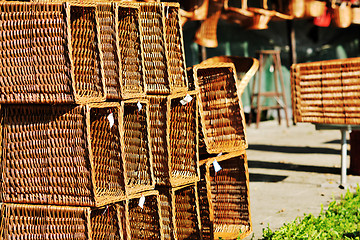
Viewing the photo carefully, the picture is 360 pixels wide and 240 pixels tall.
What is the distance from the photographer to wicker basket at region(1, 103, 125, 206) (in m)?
3.32

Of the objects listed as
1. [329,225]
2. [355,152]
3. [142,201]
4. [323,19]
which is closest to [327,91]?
[355,152]

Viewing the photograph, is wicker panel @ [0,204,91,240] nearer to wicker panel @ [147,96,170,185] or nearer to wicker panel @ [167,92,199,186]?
wicker panel @ [147,96,170,185]

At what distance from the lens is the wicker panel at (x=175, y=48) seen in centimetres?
391

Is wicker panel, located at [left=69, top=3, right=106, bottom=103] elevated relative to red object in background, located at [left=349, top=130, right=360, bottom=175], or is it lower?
elevated

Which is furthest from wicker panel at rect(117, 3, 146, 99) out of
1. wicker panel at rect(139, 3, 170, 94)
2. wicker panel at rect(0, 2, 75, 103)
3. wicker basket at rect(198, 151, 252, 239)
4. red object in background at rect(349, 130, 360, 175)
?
red object in background at rect(349, 130, 360, 175)

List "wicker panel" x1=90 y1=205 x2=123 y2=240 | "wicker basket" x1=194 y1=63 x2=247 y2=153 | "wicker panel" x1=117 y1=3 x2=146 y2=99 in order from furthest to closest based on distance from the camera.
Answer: "wicker basket" x1=194 y1=63 x2=247 y2=153
"wicker panel" x1=117 y1=3 x2=146 y2=99
"wicker panel" x1=90 y1=205 x2=123 y2=240

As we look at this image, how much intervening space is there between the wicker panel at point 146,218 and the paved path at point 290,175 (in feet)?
3.38

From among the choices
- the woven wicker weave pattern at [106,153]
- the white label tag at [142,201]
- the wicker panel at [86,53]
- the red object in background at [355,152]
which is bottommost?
the red object in background at [355,152]

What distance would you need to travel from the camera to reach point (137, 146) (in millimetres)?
3701

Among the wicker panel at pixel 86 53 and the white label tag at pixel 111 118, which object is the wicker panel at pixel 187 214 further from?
the wicker panel at pixel 86 53

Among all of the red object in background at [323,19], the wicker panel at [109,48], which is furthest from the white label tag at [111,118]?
the red object in background at [323,19]

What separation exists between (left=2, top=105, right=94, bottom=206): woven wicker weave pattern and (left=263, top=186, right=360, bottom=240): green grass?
165 centimetres

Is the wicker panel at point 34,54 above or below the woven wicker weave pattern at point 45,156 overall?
above

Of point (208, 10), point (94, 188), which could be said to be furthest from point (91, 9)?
point (208, 10)
